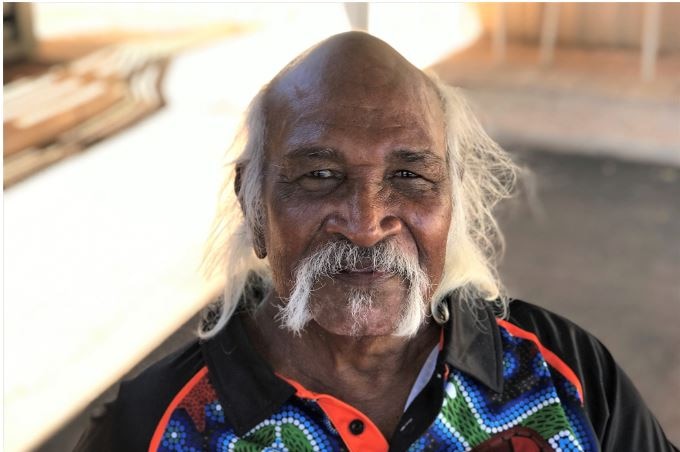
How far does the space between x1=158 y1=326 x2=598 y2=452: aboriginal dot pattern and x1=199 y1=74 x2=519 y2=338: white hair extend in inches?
6.3

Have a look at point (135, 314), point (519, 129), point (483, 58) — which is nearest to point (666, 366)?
point (135, 314)

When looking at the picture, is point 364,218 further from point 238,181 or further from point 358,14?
point 358,14

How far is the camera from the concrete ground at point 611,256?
12.3 ft

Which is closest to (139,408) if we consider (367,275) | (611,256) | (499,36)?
(367,275)

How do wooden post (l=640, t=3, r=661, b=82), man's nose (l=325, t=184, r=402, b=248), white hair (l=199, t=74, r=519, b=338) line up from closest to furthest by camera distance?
man's nose (l=325, t=184, r=402, b=248)
white hair (l=199, t=74, r=519, b=338)
wooden post (l=640, t=3, r=661, b=82)

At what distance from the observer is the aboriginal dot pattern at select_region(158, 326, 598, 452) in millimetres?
1624

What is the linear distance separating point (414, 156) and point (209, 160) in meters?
3.63

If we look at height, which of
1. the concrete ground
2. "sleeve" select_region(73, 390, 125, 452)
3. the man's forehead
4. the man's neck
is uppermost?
the man's forehead

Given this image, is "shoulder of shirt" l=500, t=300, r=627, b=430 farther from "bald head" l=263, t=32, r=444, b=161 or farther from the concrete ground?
the concrete ground

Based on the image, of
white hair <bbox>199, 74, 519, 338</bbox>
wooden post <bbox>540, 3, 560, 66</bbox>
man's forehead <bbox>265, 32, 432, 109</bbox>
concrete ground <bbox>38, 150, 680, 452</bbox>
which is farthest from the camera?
wooden post <bbox>540, 3, 560, 66</bbox>

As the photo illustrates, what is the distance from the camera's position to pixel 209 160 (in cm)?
517

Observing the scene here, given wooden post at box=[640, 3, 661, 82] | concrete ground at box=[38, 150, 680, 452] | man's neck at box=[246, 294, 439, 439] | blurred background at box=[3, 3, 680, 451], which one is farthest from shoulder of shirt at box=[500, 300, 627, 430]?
wooden post at box=[640, 3, 661, 82]

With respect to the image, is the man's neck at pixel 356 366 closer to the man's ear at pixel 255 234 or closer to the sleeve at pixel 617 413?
the man's ear at pixel 255 234

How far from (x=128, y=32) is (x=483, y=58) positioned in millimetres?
2677
